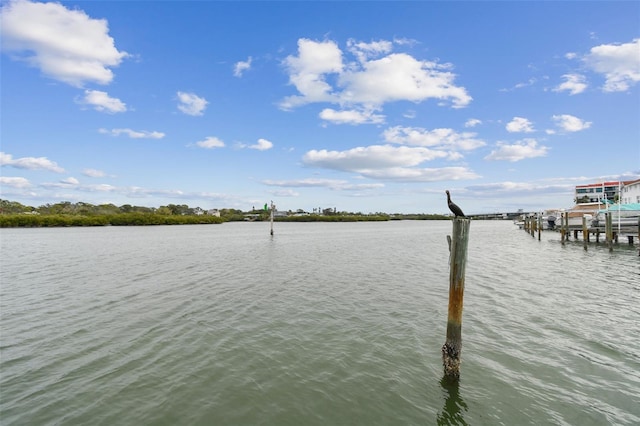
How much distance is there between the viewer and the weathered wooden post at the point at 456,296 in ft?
23.3

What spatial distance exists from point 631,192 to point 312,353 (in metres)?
80.4

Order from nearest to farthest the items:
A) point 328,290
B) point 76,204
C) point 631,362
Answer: point 631,362 → point 328,290 → point 76,204

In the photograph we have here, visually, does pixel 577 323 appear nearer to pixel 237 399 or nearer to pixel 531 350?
pixel 531 350

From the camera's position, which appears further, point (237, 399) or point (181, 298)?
point (181, 298)

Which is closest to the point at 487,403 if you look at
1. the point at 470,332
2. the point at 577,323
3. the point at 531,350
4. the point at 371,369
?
the point at 371,369

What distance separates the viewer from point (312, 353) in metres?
8.38

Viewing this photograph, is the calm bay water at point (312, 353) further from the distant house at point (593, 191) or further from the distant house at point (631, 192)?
the distant house at point (593, 191)

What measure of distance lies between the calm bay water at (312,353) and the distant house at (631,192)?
59.0m

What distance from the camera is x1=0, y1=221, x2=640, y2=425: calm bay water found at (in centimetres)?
595

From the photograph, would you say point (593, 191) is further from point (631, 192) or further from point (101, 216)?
point (101, 216)

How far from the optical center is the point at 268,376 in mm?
7168

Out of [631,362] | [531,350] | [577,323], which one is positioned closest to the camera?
[631,362]

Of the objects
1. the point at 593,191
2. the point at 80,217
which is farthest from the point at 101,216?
the point at 593,191

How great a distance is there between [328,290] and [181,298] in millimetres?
6438
